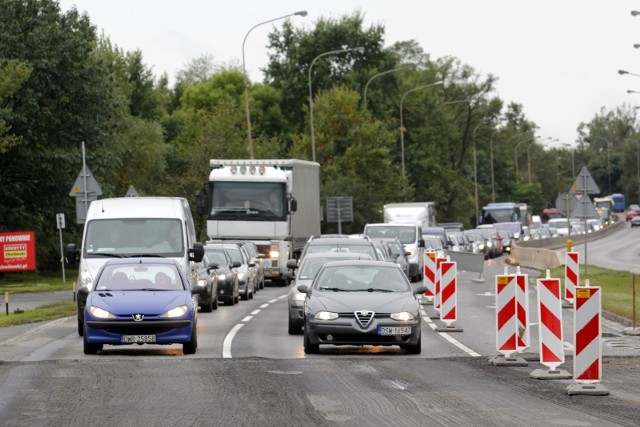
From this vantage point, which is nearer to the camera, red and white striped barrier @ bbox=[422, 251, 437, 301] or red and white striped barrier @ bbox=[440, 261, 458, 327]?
red and white striped barrier @ bbox=[440, 261, 458, 327]

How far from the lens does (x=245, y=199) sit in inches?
1754

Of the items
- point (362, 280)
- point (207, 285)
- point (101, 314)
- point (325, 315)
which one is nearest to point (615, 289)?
point (207, 285)

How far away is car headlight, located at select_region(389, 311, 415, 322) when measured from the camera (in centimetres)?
1994

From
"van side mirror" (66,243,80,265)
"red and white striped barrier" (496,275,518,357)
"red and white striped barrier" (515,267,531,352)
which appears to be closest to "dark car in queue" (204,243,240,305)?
"van side mirror" (66,243,80,265)

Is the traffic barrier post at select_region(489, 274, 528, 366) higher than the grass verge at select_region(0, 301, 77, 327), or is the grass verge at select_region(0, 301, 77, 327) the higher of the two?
the traffic barrier post at select_region(489, 274, 528, 366)

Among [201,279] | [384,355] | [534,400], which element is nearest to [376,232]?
[201,279]

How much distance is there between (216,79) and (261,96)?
16.5m

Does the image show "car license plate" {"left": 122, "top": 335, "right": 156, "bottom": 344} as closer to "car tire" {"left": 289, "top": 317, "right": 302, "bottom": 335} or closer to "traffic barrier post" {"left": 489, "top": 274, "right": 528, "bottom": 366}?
"traffic barrier post" {"left": 489, "top": 274, "right": 528, "bottom": 366}

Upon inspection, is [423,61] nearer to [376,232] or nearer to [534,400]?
[376,232]

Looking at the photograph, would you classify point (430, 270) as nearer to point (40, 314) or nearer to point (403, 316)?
point (40, 314)

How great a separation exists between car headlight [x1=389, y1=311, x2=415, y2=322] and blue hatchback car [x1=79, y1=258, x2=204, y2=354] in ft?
9.20

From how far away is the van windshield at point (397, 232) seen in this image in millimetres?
51219

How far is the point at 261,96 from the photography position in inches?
4515

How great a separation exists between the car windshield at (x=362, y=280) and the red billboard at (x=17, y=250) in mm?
22940
